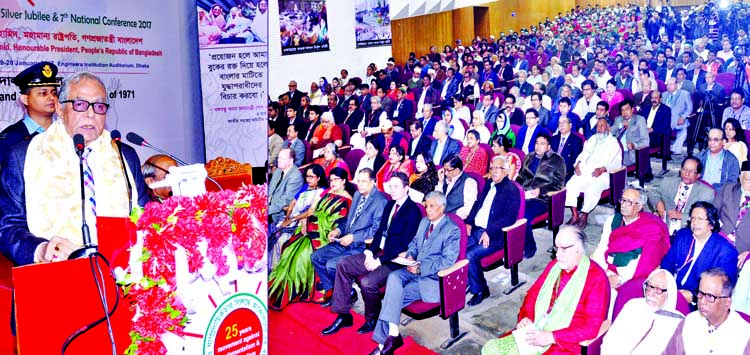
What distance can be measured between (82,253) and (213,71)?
2.10 m

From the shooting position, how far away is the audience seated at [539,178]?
4.17 metres

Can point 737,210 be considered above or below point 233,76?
below

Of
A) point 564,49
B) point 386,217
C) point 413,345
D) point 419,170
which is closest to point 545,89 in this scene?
point 564,49

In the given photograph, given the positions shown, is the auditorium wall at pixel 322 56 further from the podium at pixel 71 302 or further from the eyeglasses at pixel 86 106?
the podium at pixel 71 302

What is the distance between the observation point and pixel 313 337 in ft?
12.8

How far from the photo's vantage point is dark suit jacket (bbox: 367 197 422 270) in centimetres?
391

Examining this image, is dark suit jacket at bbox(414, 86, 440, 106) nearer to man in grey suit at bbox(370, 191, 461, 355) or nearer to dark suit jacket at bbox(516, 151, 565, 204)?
dark suit jacket at bbox(516, 151, 565, 204)

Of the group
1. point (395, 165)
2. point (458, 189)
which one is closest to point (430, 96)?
point (395, 165)

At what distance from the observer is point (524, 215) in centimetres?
412

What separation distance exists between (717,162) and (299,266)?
9.17 feet

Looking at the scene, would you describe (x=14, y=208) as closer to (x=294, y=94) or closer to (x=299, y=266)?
(x=299, y=266)

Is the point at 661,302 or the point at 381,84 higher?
the point at 381,84

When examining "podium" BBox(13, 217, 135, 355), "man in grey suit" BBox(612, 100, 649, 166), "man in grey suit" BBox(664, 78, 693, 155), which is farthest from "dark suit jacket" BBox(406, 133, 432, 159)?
"podium" BBox(13, 217, 135, 355)

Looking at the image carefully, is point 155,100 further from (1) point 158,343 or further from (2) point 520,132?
(2) point 520,132
